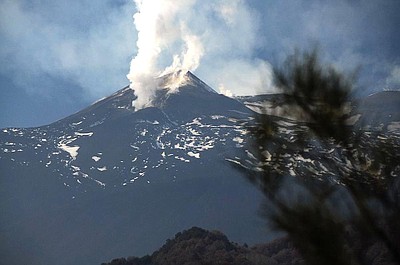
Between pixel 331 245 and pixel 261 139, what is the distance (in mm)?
1654

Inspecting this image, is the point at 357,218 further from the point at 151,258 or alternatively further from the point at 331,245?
the point at 151,258

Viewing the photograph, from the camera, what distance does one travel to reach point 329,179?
6223 millimetres

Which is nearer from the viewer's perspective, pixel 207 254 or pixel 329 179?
pixel 329 179

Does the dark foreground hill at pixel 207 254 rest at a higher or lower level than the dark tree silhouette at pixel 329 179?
higher

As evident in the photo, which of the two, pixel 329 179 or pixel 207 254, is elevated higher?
pixel 207 254

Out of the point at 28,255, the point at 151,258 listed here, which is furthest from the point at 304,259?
the point at 28,255

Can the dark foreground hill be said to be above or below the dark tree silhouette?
above

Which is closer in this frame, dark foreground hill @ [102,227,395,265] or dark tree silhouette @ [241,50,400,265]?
dark tree silhouette @ [241,50,400,265]

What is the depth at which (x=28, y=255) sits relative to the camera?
→ 17638cm

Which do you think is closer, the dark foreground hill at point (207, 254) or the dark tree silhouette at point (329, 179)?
the dark tree silhouette at point (329, 179)

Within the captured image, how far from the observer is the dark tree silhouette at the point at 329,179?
558 centimetres

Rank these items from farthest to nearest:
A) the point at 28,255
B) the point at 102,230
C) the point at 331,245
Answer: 1. the point at 102,230
2. the point at 28,255
3. the point at 331,245

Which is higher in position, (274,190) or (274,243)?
(274,243)

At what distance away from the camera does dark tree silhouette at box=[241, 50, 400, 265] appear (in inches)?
220
